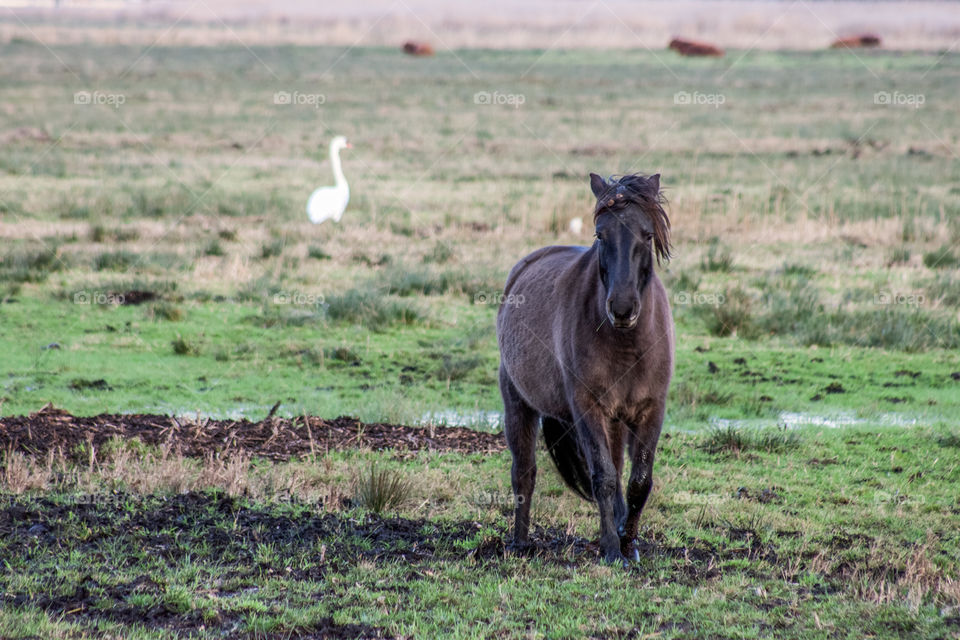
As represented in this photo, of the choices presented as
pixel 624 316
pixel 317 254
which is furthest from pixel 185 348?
pixel 624 316

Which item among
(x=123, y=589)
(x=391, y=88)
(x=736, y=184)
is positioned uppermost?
(x=391, y=88)

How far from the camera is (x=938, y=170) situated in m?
26.2

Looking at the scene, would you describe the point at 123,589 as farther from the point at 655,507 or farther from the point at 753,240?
the point at 753,240

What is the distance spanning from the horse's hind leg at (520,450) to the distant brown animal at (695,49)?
66.2 meters

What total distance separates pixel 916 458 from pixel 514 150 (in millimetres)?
23129

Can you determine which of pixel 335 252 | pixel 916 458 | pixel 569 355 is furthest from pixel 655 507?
pixel 335 252

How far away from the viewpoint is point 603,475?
582cm

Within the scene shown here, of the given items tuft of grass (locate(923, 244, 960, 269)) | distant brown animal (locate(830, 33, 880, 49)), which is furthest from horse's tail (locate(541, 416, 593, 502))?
distant brown animal (locate(830, 33, 880, 49))

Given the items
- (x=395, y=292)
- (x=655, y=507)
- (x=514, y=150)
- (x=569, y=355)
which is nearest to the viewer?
(x=569, y=355)

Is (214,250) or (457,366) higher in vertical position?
(214,250)
